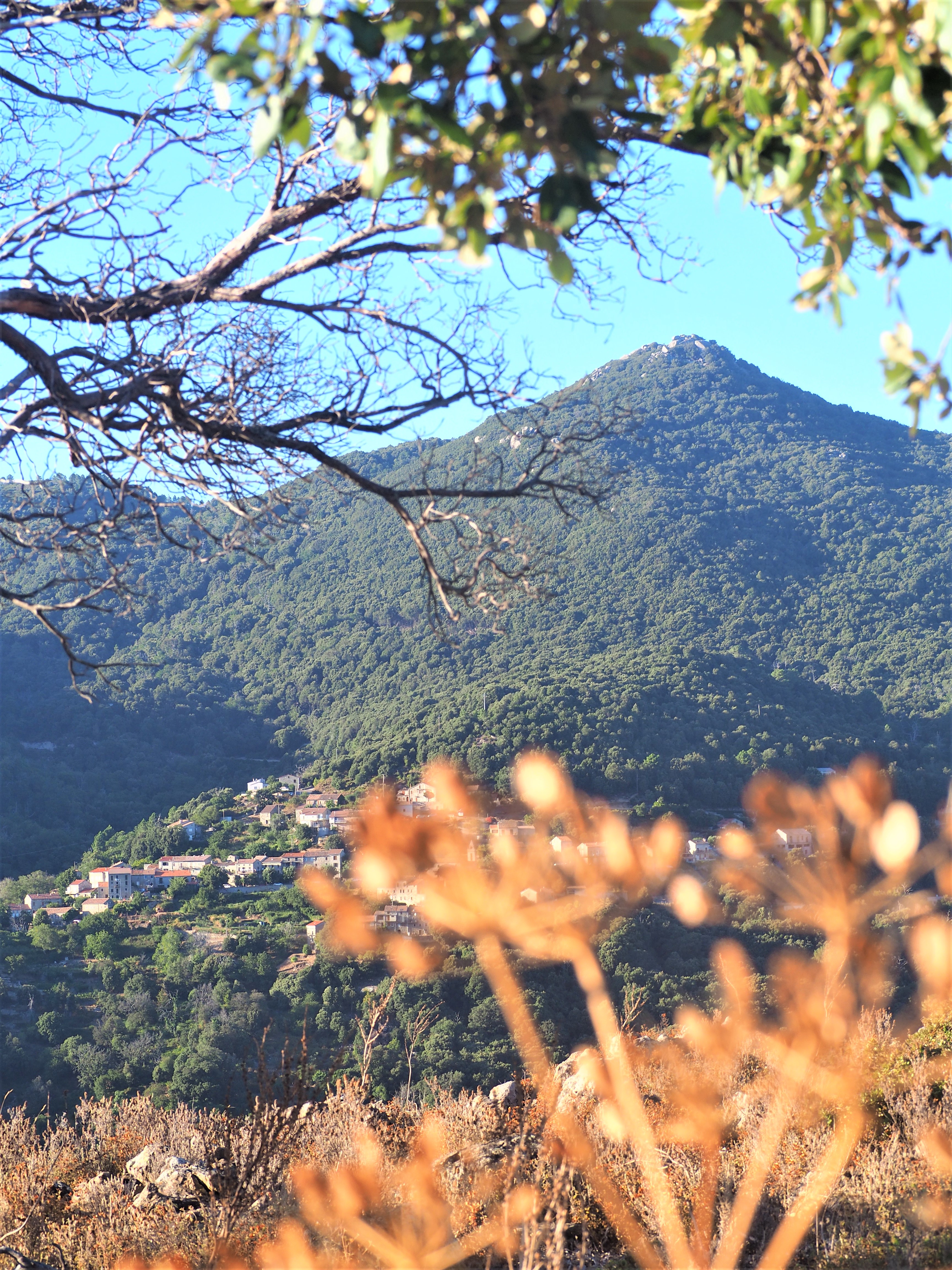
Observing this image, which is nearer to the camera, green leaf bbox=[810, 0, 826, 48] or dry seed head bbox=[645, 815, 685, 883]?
green leaf bbox=[810, 0, 826, 48]

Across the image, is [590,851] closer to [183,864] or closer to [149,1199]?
[149,1199]

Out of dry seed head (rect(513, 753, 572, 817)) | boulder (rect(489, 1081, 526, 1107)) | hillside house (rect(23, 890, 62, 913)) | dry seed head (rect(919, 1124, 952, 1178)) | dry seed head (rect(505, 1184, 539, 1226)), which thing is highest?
dry seed head (rect(513, 753, 572, 817))

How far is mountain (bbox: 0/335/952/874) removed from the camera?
34.7 m

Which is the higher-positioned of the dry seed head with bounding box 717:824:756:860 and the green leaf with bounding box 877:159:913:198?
the green leaf with bounding box 877:159:913:198

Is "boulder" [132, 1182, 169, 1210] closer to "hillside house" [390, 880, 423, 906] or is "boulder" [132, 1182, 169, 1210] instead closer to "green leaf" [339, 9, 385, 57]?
"hillside house" [390, 880, 423, 906]

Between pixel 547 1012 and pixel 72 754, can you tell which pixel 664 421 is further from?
pixel 547 1012

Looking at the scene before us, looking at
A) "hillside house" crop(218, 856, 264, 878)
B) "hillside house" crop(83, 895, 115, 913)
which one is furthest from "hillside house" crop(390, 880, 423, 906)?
"hillside house" crop(218, 856, 264, 878)

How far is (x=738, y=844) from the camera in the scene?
2.07m

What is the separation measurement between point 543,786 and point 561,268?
33.6 inches

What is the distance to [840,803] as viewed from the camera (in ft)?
5.94

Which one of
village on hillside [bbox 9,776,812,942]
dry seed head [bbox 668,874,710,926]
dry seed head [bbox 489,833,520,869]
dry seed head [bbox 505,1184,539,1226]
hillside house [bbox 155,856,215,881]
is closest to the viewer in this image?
dry seed head [bbox 489,833,520,869]

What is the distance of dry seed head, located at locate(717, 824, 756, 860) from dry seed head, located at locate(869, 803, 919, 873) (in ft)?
1.24

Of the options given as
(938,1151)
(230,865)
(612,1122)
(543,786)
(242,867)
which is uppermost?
(543,786)

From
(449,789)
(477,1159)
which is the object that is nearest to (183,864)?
(477,1159)
